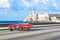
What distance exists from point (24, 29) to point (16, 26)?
1.59 metres

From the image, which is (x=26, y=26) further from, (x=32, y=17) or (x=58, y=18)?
(x=58, y=18)

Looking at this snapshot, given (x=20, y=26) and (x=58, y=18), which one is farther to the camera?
(x=58, y=18)

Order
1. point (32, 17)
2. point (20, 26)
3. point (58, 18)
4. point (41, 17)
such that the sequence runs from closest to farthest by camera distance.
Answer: point (20, 26), point (32, 17), point (41, 17), point (58, 18)

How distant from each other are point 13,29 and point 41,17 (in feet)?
369

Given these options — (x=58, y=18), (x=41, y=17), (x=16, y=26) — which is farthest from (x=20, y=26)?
(x=58, y=18)

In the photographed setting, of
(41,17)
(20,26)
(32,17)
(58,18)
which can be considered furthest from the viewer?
(58,18)

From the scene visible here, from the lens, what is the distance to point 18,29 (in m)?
36.8

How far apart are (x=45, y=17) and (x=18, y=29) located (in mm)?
114375

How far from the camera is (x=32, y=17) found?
119062mm

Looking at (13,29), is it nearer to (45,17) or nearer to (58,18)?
(45,17)

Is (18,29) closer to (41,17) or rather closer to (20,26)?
(20,26)

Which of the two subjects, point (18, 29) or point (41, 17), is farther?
point (41, 17)

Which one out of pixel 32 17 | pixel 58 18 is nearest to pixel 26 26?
pixel 32 17

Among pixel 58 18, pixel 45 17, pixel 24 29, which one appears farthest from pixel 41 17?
pixel 24 29
